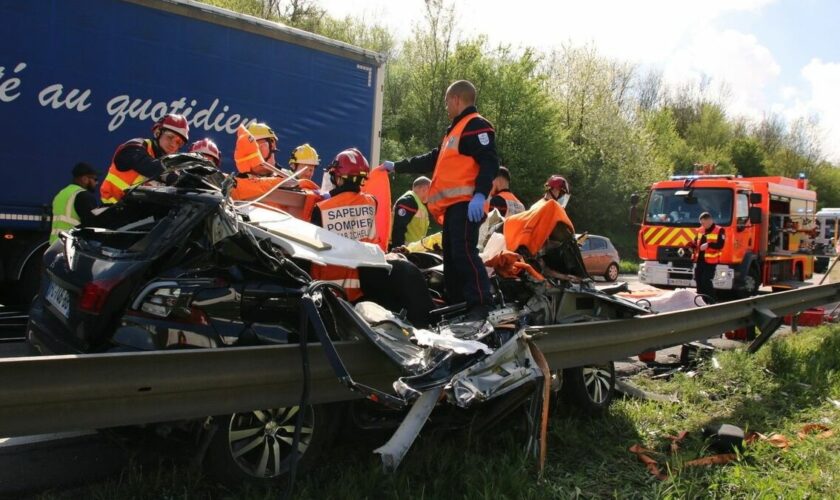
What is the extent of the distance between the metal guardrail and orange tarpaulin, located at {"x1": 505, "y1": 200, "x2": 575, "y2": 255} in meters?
1.08

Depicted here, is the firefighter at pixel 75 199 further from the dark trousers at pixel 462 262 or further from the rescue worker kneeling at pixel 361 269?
the dark trousers at pixel 462 262

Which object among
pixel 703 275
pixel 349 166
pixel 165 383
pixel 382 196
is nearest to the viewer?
pixel 165 383

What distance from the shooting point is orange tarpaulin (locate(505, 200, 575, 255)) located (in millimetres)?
4605

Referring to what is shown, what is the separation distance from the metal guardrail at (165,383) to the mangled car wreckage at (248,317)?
11 cm

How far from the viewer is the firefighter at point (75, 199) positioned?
6453 millimetres

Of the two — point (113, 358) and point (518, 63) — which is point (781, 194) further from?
point (518, 63)

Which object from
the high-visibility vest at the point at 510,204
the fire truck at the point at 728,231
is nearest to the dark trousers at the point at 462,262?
the high-visibility vest at the point at 510,204

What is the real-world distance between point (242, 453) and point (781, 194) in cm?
1435

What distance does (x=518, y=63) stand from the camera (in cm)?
2945

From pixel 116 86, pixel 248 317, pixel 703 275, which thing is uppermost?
pixel 116 86

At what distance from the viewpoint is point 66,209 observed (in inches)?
256

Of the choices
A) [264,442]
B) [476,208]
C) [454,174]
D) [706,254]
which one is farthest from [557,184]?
[706,254]

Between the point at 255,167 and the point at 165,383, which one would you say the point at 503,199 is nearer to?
the point at 255,167

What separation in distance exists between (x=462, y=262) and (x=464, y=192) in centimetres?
50
